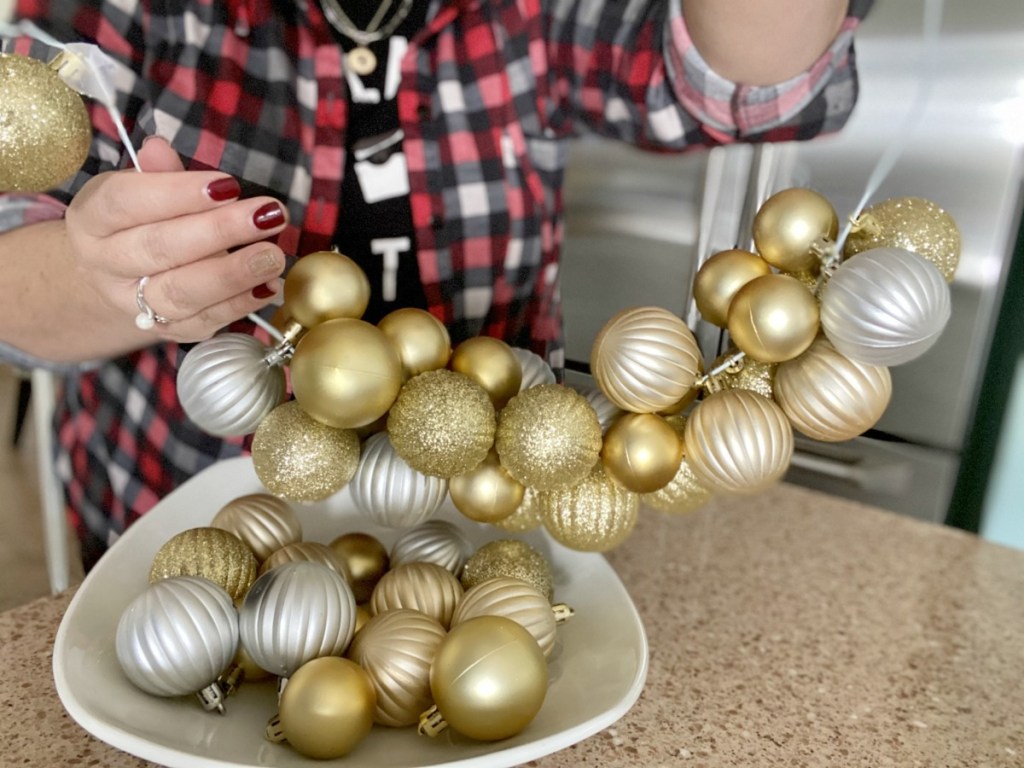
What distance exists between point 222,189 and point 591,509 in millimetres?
175

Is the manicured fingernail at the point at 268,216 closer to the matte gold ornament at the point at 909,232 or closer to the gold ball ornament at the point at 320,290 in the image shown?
the gold ball ornament at the point at 320,290

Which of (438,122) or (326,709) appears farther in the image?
(438,122)

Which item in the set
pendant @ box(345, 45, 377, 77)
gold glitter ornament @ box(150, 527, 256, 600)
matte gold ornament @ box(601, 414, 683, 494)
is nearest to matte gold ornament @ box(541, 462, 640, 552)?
matte gold ornament @ box(601, 414, 683, 494)

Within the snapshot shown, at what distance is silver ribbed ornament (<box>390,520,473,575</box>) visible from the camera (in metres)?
0.35

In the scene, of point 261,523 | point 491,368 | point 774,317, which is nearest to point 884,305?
point 774,317

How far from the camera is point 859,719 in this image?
346mm

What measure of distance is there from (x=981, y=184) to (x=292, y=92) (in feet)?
1.28

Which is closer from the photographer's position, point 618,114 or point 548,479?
point 548,479

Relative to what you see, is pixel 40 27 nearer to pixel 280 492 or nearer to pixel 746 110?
pixel 280 492

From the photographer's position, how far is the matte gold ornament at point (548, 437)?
0.29 m

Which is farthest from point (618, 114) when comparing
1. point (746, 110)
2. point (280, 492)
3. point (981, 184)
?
point (280, 492)

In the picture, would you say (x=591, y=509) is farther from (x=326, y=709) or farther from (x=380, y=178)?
(x=380, y=178)

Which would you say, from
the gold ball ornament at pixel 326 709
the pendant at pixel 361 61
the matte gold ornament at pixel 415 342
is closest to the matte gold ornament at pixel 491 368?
the matte gold ornament at pixel 415 342

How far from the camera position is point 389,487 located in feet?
1.01
